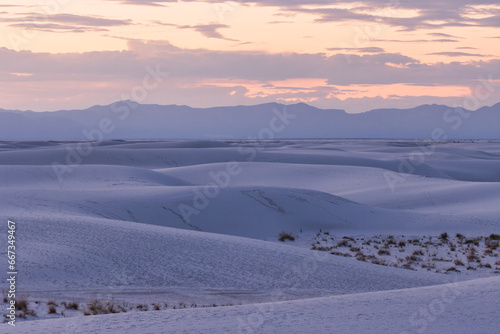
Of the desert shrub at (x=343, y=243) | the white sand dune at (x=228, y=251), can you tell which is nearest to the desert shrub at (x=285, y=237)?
the white sand dune at (x=228, y=251)

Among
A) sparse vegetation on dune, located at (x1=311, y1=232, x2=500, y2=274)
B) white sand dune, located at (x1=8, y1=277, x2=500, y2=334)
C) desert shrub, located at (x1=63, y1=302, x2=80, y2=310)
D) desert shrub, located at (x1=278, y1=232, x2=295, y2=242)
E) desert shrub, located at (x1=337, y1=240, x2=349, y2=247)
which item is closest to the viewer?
white sand dune, located at (x1=8, y1=277, x2=500, y2=334)

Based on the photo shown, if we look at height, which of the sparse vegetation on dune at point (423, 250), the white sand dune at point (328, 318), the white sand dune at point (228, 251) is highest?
the white sand dune at point (328, 318)

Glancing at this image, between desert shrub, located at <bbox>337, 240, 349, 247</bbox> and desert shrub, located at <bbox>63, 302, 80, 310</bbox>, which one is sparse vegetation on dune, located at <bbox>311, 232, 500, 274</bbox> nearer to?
desert shrub, located at <bbox>337, 240, 349, 247</bbox>

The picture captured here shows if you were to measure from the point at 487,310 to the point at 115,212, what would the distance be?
1553 centimetres

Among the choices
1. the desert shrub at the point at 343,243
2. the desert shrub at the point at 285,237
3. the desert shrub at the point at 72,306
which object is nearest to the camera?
the desert shrub at the point at 72,306

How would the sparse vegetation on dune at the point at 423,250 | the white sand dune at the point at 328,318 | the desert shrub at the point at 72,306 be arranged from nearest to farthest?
1. the white sand dune at the point at 328,318
2. the desert shrub at the point at 72,306
3. the sparse vegetation on dune at the point at 423,250

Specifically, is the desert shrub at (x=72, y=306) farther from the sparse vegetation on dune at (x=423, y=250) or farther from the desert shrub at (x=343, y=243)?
the desert shrub at (x=343, y=243)

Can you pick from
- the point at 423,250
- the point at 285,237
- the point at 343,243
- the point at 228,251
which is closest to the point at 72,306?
the point at 228,251

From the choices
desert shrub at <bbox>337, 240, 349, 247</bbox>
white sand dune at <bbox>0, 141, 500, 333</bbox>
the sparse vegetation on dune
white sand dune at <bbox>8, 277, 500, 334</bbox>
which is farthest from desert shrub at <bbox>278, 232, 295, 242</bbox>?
white sand dune at <bbox>8, 277, 500, 334</bbox>

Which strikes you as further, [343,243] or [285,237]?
[285,237]

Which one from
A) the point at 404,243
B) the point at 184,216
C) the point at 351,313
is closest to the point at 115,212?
the point at 184,216

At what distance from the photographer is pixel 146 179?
32531mm

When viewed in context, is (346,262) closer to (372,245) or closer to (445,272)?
(445,272)

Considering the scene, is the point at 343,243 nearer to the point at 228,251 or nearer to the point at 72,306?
the point at 228,251
